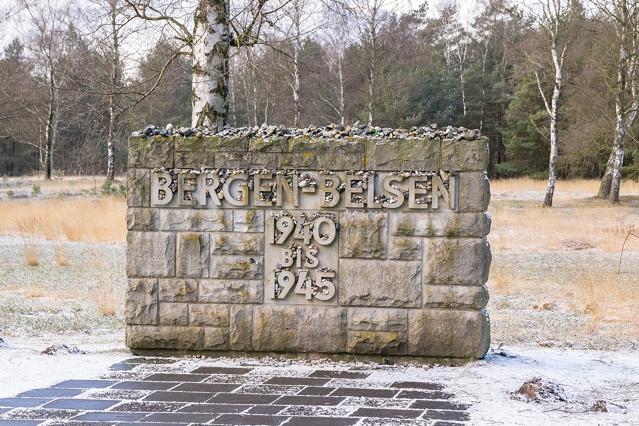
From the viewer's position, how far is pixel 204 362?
300 inches

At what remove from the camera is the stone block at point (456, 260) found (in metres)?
7.51

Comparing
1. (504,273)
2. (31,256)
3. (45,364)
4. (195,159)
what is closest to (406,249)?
(195,159)

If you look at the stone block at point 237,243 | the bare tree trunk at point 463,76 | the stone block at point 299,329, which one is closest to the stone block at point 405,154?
the stone block at point 237,243

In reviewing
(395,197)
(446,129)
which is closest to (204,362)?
(395,197)

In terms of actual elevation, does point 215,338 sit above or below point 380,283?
below

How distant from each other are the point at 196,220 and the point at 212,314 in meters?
0.80

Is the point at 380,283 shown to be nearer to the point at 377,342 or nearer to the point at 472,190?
the point at 377,342

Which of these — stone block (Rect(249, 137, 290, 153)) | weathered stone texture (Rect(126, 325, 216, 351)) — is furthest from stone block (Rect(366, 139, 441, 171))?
weathered stone texture (Rect(126, 325, 216, 351))

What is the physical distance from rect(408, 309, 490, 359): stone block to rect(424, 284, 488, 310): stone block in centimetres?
5

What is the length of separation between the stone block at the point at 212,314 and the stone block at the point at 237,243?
1.49 feet

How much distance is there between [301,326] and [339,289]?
0.44 metres

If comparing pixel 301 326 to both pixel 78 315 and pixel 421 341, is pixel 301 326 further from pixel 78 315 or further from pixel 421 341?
pixel 78 315

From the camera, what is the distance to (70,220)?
22.1 m

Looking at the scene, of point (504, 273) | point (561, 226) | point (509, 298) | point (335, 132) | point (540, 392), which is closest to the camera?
point (540, 392)
